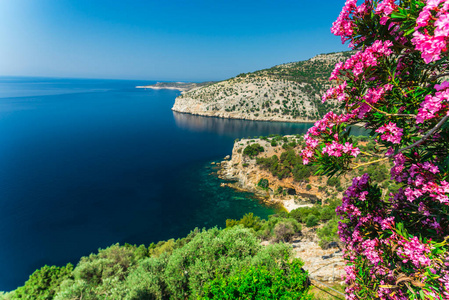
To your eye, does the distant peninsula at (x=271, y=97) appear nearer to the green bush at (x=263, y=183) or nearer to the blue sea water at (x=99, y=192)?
the blue sea water at (x=99, y=192)

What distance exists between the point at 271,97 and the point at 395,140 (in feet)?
372

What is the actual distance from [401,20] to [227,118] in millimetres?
110917

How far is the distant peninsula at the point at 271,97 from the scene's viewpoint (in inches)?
4141

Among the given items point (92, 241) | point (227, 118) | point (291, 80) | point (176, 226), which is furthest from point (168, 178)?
point (291, 80)

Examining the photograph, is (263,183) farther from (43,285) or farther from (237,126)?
(237,126)

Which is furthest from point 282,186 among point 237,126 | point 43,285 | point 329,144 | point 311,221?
point 237,126

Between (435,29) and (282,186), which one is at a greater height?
(435,29)

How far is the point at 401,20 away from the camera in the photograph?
301 centimetres

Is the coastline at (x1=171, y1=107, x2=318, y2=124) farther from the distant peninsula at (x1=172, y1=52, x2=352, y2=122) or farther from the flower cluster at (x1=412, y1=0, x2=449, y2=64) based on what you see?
the flower cluster at (x1=412, y1=0, x2=449, y2=64)

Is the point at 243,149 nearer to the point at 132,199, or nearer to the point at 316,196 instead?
the point at 316,196

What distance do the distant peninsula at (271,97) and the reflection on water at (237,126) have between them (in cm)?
638

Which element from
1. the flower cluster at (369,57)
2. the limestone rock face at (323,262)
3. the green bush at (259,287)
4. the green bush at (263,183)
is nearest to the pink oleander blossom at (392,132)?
the flower cluster at (369,57)

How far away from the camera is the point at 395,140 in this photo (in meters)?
3.13

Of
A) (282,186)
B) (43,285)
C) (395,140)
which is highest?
(395,140)
